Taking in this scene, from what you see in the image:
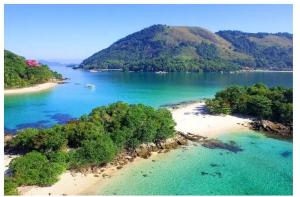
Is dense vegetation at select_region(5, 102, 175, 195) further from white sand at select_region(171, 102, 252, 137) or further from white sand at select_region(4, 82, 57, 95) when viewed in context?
white sand at select_region(4, 82, 57, 95)

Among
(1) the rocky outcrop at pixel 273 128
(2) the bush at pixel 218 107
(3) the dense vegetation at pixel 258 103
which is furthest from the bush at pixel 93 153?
(3) the dense vegetation at pixel 258 103

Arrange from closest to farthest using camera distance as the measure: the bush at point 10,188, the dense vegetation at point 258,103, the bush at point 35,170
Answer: the bush at point 10,188 < the bush at point 35,170 < the dense vegetation at point 258,103

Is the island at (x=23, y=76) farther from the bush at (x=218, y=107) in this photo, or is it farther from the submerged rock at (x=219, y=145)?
the submerged rock at (x=219, y=145)

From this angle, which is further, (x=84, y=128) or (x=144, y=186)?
(x=84, y=128)

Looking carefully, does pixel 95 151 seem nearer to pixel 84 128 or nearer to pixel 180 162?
pixel 84 128
